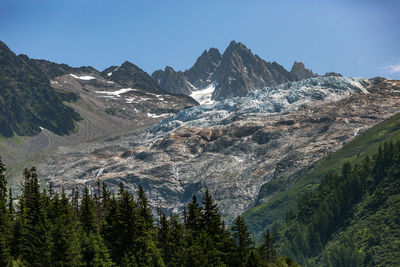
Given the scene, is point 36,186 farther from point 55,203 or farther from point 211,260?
point 211,260

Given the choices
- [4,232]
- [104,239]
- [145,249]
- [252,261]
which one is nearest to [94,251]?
[104,239]

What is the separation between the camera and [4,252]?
250 feet

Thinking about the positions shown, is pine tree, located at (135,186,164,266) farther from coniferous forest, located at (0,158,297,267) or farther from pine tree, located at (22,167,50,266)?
pine tree, located at (22,167,50,266)

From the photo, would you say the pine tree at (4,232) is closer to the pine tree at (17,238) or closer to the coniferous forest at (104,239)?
the coniferous forest at (104,239)

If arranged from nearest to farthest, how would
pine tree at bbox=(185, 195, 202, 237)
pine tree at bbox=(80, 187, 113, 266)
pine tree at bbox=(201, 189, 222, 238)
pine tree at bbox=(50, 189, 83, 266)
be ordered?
1. pine tree at bbox=(50, 189, 83, 266)
2. pine tree at bbox=(80, 187, 113, 266)
3. pine tree at bbox=(201, 189, 222, 238)
4. pine tree at bbox=(185, 195, 202, 237)

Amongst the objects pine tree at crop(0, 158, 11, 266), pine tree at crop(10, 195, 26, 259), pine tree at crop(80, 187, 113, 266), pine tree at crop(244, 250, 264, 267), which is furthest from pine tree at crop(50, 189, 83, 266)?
pine tree at crop(244, 250, 264, 267)

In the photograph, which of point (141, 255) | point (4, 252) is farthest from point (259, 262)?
point (4, 252)

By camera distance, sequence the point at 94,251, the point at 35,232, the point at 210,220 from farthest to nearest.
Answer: the point at 210,220
the point at 35,232
the point at 94,251

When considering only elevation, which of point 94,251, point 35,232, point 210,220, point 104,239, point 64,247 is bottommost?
point 94,251

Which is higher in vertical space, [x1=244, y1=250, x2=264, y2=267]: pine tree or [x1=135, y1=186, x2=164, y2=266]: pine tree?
[x1=135, y1=186, x2=164, y2=266]: pine tree

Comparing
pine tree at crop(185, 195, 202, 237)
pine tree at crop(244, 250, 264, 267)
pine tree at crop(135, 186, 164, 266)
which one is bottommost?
pine tree at crop(244, 250, 264, 267)

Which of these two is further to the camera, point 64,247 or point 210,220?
point 210,220

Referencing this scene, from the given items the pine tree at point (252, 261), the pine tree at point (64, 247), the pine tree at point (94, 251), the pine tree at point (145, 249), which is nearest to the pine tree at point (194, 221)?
the pine tree at point (145, 249)

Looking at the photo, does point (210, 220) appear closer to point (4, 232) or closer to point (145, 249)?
point (145, 249)
